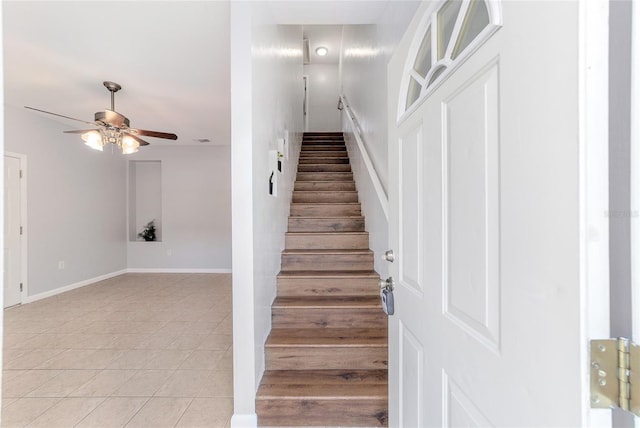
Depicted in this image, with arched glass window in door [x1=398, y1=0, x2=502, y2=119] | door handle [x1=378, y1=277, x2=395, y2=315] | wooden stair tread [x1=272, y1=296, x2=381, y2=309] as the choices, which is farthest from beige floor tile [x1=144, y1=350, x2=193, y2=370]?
arched glass window in door [x1=398, y1=0, x2=502, y2=119]

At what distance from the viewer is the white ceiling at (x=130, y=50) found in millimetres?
2035

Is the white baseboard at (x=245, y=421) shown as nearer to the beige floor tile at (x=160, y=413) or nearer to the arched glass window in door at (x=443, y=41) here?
the beige floor tile at (x=160, y=413)

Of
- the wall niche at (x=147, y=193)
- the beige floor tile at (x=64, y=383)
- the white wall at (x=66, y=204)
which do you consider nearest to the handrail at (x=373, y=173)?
the beige floor tile at (x=64, y=383)

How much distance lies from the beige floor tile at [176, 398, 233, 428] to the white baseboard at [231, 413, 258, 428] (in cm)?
10

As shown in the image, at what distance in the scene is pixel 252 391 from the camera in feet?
5.34

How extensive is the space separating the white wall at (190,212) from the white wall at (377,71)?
3490 mm

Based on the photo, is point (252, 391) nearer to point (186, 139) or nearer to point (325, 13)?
point (325, 13)

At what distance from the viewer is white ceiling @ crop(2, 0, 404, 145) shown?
2035 mm

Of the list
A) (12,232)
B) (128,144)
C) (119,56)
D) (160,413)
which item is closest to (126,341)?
(160,413)

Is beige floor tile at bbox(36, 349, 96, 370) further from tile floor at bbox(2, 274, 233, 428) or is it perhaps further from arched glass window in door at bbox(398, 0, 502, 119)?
arched glass window in door at bbox(398, 0, 502, 119)

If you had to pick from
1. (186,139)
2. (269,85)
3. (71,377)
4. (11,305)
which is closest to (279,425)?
(71,377)

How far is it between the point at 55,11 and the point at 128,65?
727 mm

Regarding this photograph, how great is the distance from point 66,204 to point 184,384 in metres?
4.12

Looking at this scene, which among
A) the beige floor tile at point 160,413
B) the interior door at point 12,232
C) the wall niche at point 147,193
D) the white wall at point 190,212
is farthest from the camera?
the wall niche at point 147,193
